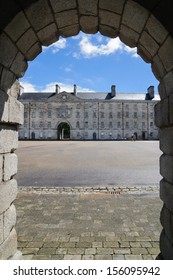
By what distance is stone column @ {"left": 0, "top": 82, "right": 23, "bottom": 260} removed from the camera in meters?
2.84

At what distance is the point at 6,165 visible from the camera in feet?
9.79

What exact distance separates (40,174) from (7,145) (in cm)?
748

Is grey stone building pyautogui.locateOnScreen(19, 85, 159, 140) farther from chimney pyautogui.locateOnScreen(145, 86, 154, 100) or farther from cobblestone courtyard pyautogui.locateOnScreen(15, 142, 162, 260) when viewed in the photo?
cobblestone courtyard pyautogui.locateOnScreen(15, 142, 162, 260)

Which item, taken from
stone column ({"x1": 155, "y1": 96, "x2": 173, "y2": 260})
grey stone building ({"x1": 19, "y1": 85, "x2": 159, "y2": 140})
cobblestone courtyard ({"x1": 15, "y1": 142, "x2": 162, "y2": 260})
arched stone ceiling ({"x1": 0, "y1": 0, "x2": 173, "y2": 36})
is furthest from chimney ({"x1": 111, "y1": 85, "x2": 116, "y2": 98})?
arched stone ceiling ({"x1": 0, "y1": 0, "x2": 173, "y2": 36})

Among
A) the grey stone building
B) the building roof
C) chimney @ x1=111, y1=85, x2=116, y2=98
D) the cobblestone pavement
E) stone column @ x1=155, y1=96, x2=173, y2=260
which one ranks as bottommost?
the cobblestone pavement

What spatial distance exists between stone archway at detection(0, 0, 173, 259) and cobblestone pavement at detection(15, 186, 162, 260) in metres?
0.74

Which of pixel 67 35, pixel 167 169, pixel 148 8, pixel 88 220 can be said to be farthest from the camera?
pixel 88 220

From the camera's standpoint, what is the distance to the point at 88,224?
4.63 metres

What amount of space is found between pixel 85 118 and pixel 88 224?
6642 cm

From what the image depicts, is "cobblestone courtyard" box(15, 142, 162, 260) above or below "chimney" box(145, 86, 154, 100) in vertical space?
below

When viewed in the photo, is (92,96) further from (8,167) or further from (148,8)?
(148,8)

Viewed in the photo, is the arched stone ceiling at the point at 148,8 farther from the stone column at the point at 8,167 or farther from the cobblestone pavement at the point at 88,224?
the cobblestone pavement at the point at 88,224

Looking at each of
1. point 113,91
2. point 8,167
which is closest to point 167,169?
point 8,167

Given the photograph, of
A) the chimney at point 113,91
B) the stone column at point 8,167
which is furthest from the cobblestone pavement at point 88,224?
the chimney at point 113,91
